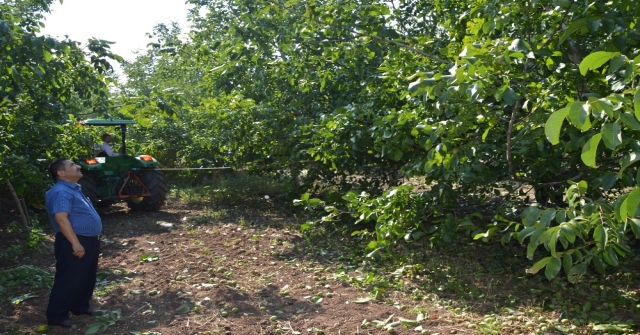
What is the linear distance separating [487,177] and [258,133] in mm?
5890

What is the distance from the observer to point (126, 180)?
11.9 metres

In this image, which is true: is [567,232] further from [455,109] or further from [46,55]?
[46,55]

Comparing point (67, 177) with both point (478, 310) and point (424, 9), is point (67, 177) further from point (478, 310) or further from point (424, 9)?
point (424, 9)

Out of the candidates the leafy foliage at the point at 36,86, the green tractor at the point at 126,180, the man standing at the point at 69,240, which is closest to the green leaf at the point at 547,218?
the man standing at the point at 69,240

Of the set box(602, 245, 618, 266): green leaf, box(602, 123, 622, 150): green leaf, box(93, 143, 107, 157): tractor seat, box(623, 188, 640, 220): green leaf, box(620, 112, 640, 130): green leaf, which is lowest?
box(602, 245, 618, 266): green leaf

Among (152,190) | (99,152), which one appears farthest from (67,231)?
(99,152)

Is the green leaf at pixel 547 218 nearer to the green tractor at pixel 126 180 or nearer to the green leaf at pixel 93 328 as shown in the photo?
the green leaf at pixel 93 328

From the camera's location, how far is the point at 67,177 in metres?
5.20

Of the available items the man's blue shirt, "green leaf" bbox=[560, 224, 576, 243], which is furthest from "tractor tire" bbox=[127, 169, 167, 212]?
"green leaf" bbox=[560, 224, 576, 243]

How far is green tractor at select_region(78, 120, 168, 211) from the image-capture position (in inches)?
463

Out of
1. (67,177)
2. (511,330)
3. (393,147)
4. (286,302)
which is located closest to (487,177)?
(393,147)

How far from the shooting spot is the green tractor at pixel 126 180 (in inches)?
463

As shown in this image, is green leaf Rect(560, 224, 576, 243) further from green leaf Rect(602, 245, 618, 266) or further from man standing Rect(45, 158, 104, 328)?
man standing Rect(45, 158, 104, 328)

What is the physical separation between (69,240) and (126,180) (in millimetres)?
7007
